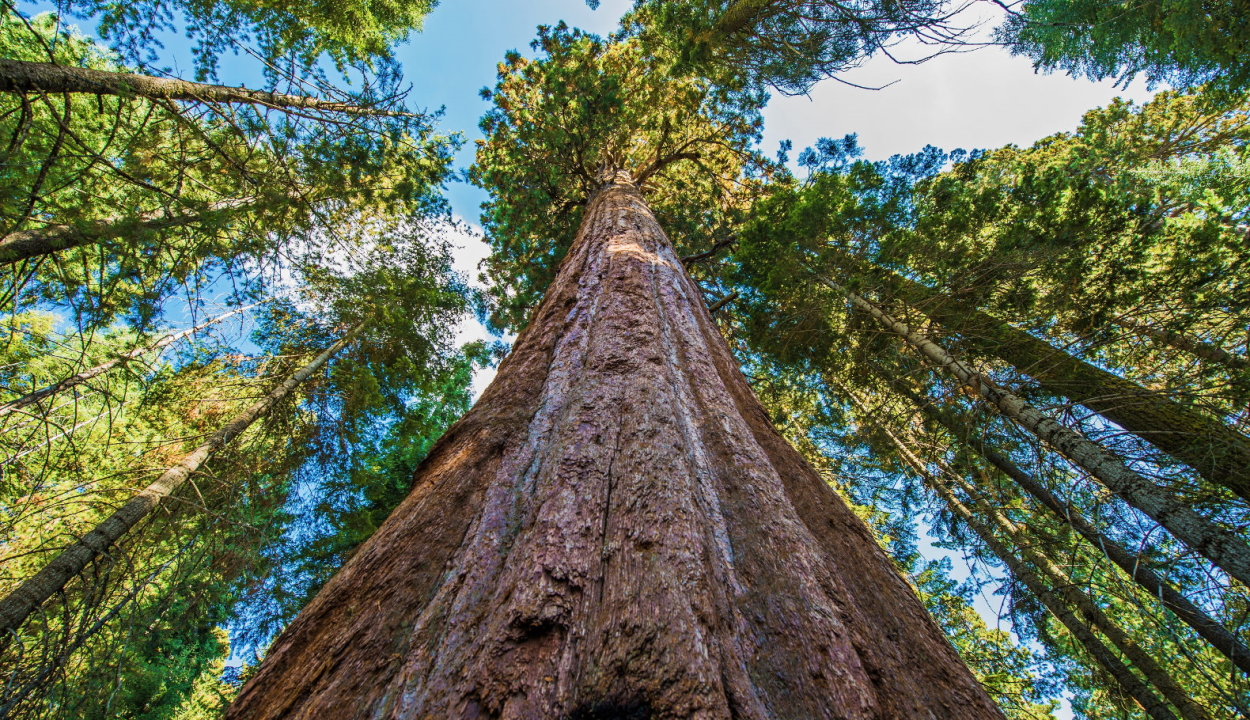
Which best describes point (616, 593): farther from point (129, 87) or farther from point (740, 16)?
point (740, 16)

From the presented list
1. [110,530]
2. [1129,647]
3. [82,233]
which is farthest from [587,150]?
[1129,647]

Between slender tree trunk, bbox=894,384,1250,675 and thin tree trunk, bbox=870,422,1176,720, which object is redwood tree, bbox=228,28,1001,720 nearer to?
slender tree trunk, bbox=894,384,1250,675

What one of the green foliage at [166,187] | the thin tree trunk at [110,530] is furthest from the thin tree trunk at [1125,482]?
the thin tree trunk at [110,530]

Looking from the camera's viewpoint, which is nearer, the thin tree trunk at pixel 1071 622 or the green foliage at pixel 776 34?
the thin tree trunk at pixel 1071 622

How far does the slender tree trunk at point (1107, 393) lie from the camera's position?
2.73m

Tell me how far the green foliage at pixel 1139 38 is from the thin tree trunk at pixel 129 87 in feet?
24.7

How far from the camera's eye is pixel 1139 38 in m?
5.60

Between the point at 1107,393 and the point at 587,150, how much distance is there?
23.0 feet

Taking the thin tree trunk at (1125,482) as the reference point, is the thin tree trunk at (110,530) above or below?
below

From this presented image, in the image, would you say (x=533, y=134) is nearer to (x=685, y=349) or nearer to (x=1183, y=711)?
(x=685, y=349)

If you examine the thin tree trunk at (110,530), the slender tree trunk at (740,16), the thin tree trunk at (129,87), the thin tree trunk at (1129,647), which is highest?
the slender tree trunk at (740,16)

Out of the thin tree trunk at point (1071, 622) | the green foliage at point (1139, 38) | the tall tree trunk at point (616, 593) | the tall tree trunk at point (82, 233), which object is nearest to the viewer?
the tall tree trunk at point (616, 593)

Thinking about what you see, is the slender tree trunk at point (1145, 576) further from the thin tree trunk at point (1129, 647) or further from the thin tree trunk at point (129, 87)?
the thin tree trunk at point (129, 87)

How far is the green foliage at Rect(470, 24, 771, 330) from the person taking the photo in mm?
6957
